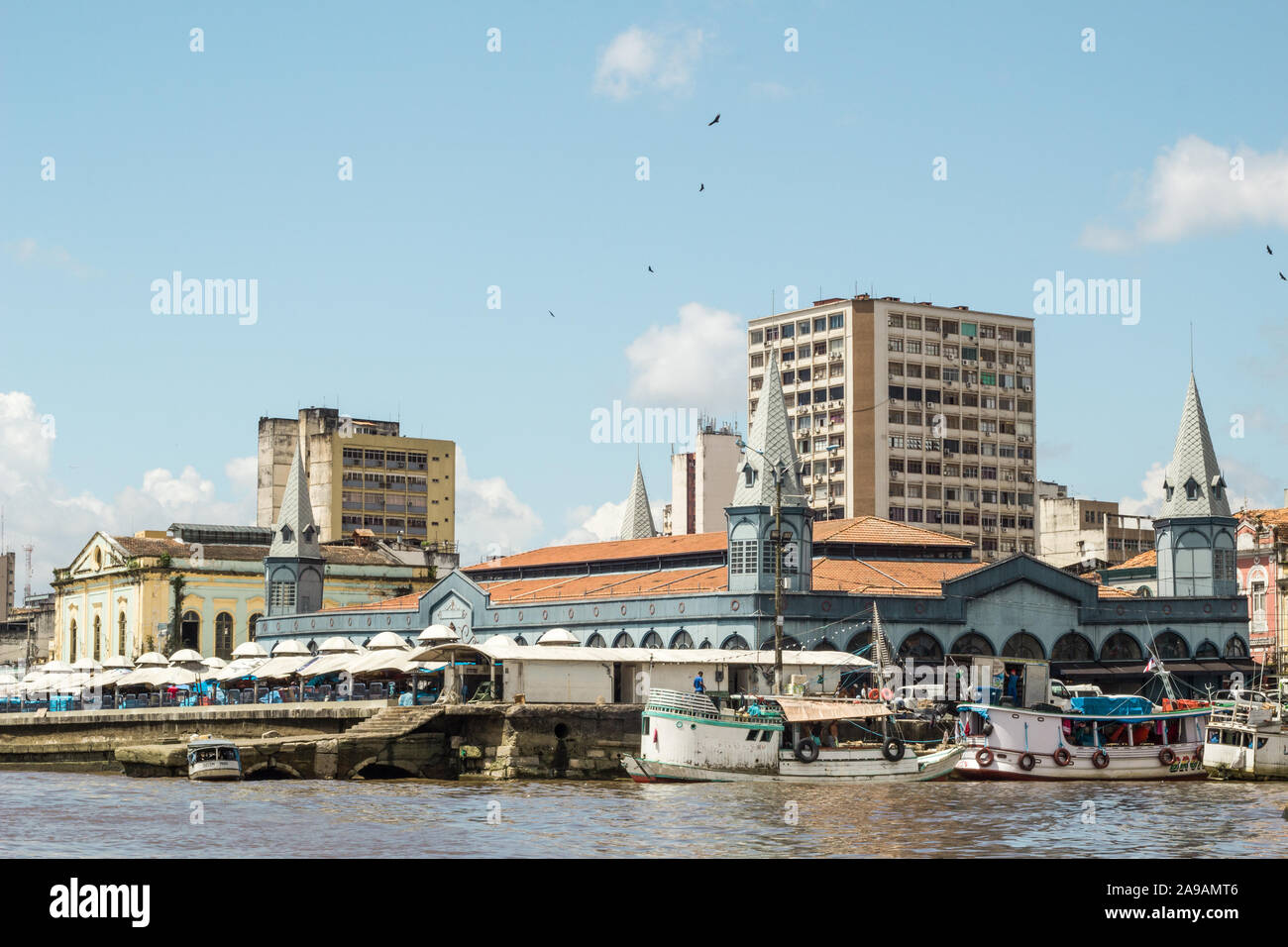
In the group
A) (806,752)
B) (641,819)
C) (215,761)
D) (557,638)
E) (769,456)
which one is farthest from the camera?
(769,456)

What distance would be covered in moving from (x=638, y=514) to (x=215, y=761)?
5175 cm

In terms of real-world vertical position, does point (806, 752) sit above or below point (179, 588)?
below

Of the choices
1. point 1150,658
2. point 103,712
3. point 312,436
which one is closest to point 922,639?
point 1150,658

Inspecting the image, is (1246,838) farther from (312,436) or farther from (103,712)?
(312,436)

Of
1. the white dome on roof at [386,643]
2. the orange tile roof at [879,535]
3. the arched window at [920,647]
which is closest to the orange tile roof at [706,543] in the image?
the orange tile roof at [879,535]

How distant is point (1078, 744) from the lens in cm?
6159

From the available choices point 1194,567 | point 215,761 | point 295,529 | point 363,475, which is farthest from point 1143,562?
point 363,475

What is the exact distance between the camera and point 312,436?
170m

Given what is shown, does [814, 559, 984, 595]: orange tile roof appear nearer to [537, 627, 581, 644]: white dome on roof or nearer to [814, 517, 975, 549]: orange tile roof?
[814, 517, 975, 549]: orange tile roof

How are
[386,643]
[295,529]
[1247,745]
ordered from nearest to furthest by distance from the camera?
[1247,745] < [386,643] < [295,529]

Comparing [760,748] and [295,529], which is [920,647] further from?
[295,529]

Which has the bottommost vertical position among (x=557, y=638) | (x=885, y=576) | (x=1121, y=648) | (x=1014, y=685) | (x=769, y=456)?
(x=1014, y=685)

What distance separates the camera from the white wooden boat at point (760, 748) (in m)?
57.5
